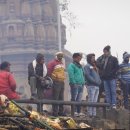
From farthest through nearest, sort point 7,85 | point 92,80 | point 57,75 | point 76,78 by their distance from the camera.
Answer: point 92,80 → point 76,78 → point 57,75 → point 7,85

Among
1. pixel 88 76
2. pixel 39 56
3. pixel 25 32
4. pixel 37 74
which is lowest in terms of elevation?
pixel 88 76

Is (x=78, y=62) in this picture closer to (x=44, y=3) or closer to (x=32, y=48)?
(x=32, y=48)

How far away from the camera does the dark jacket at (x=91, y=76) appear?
12008mm

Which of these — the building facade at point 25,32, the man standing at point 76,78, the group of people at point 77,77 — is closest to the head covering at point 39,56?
the group of people at point 77,77

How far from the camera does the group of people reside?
1110 cm

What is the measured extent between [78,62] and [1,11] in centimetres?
4494

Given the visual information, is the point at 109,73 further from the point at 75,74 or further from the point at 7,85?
the point at 7,85

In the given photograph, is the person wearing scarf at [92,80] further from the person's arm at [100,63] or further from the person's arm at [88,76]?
→ the person's arm at [100,63]

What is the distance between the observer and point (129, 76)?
42.2 feet

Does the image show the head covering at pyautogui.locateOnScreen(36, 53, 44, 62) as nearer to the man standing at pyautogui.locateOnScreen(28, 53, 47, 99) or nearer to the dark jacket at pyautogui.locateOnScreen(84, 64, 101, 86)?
the man standing at pyautogui.locateOnScreen(28, 53, 47, 99)

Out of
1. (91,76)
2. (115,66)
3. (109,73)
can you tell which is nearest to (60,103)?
(91,76)

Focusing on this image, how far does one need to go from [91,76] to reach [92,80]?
0.19 m

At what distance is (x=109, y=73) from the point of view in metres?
12.2

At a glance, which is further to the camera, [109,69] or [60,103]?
[109,69]
